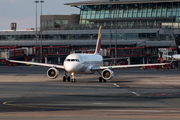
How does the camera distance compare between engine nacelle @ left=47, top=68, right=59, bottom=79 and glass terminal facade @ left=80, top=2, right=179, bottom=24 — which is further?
glass terminal facade @ left=80, top=2, right=179, bottom=24

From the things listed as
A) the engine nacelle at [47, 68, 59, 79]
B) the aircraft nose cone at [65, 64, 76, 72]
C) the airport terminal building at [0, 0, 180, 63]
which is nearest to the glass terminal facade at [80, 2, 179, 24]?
the airport terminal building at [0, 0, 180, 63]

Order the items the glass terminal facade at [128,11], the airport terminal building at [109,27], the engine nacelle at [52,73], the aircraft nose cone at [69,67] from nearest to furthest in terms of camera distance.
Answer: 1. the aircraft nose cone at [69,67]
2. the engine nacelle at [52,73]
3. the airport terminal building at [109,27]
4. the glass terminal facade at [128,11]

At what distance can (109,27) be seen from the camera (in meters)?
141

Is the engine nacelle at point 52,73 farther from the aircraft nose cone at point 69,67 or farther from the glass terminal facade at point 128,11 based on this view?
the glass terminal facade at point 128,11

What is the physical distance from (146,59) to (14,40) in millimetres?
53362

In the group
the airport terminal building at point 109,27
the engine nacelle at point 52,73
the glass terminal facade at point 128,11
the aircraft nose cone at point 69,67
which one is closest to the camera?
the aircraft nose cone at point 69,67

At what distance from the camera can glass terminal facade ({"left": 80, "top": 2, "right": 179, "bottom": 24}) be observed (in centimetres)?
14088

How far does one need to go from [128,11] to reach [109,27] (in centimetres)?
1114

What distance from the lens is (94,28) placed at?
14338 cm

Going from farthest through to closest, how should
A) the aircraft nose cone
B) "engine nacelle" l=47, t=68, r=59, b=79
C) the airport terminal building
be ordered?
the airport terminal building, "engine nacelle" l=47, t=68, r=59, b=79, the aircraft nose cone

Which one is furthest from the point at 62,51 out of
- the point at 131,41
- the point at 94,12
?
the point at 94,12

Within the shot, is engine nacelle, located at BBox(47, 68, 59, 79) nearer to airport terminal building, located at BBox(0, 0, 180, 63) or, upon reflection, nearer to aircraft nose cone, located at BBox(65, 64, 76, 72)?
aircraft nose cone, located at BBox(65, 64, 76, 72)

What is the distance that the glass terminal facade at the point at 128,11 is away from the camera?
14088 centimetres

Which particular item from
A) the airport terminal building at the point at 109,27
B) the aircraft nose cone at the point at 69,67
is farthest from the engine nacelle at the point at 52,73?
the airport terminal building at the point at 109,27
